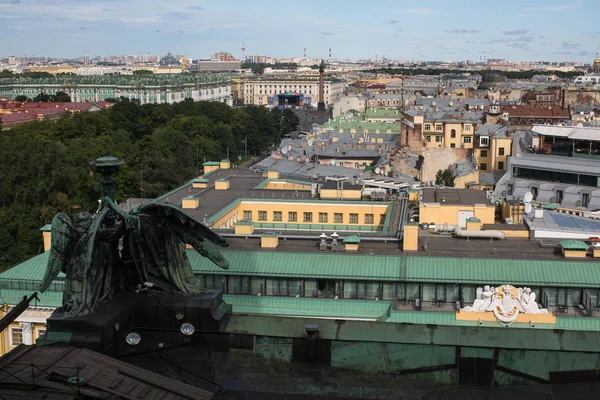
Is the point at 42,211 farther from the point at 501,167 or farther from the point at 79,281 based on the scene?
the point at 79,281

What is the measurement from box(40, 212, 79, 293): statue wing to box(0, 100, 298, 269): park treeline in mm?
45938

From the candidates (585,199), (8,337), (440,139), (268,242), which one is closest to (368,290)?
(268,242)

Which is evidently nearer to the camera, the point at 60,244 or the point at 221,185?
the point at 60,244

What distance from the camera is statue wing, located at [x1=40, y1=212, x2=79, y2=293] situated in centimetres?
1706

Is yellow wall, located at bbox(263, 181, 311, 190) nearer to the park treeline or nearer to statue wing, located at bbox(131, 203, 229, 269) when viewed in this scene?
the park treeline

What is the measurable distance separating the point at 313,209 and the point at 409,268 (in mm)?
17383

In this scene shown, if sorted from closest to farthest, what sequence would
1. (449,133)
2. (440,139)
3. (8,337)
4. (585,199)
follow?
(8,337) → (585,199) → (449,133) → (440,139)

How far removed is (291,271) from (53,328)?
19071 mm

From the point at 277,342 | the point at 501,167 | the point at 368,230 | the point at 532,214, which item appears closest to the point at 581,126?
the point at 501,167

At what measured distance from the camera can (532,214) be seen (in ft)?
159

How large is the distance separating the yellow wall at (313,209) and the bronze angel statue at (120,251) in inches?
1275

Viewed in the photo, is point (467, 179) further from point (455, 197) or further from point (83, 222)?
point (83, 222)

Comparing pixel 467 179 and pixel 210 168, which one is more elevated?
pixel 210 168

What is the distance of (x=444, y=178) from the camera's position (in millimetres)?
77438
